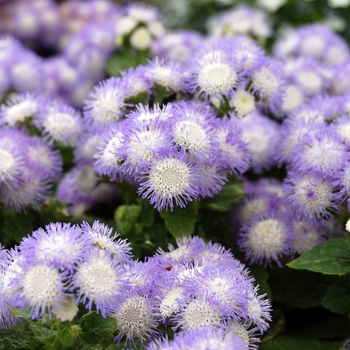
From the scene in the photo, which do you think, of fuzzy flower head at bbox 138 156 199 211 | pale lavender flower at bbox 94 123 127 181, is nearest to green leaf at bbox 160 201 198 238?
Result: fuzzy flower head at bbox 138 156 199 211

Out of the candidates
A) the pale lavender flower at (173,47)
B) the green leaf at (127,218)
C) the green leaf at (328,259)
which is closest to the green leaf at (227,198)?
the green leaf at (127,218)

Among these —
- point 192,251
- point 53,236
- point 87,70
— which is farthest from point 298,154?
point 87,70

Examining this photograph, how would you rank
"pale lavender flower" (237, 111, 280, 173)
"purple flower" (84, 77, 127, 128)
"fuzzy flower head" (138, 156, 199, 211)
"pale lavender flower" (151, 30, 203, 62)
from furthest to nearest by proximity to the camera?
"pale lavender flower" (151, 30, 203, 62) → "pale lavender flower" (237, 111, 280, 173) → "purple flower" (84, 77, 127, 128) → "fuzzy flower head" (138, 156, 199, 211)

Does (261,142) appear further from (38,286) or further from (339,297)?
(38,286)

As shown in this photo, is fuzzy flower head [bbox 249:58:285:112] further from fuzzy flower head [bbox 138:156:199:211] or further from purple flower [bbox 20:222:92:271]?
purple flower [bbox 20:222:92:271]

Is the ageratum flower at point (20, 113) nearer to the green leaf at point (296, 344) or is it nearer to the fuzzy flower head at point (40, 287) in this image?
the fuzzy flower head at point (40, 287)

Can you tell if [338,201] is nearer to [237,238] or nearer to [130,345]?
[237,238]

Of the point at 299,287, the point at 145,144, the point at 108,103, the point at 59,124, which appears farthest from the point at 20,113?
the point at 299,287
